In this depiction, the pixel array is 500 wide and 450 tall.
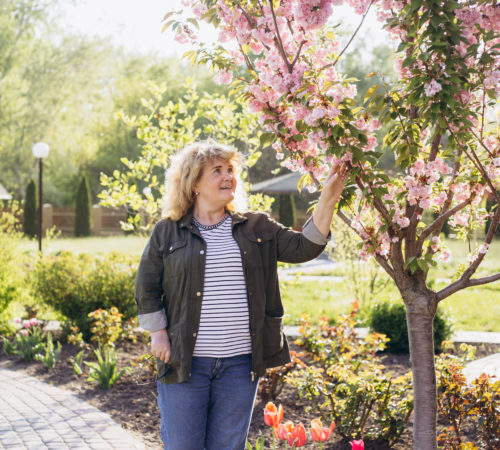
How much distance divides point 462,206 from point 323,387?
1792 millimetres

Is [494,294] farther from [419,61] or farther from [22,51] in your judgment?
[22,51]

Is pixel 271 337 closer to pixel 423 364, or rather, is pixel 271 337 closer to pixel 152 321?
pixel 152 321

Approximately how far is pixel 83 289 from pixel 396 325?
346 centimetres

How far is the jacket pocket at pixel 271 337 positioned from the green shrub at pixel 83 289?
460 centimetres

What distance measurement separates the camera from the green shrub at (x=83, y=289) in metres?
6.97

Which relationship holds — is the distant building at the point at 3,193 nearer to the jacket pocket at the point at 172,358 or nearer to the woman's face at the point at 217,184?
the woman's face at the point at 217,184

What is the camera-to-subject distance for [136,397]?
5.01 meters

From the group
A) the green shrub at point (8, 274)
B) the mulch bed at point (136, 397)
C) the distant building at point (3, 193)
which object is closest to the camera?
the mulch bed at point (136, 397)

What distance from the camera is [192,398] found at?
2.52 meters

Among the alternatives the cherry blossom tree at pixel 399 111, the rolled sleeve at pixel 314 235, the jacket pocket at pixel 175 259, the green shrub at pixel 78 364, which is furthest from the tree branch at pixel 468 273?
the green shrub at pixel 78 364

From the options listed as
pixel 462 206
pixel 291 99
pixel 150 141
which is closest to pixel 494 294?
pixel 150 141

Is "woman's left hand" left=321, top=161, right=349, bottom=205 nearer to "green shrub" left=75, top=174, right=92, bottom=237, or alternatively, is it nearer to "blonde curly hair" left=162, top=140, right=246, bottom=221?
"blonde curly hair" left=162, top=140, right=246, bottom=221

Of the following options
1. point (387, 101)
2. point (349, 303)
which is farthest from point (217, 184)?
point (349, 303)

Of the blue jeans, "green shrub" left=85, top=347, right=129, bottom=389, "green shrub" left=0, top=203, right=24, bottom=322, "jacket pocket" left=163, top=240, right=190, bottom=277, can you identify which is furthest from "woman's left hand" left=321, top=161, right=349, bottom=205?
"green shrub" left=0, top=203, right=24, bottom=322
